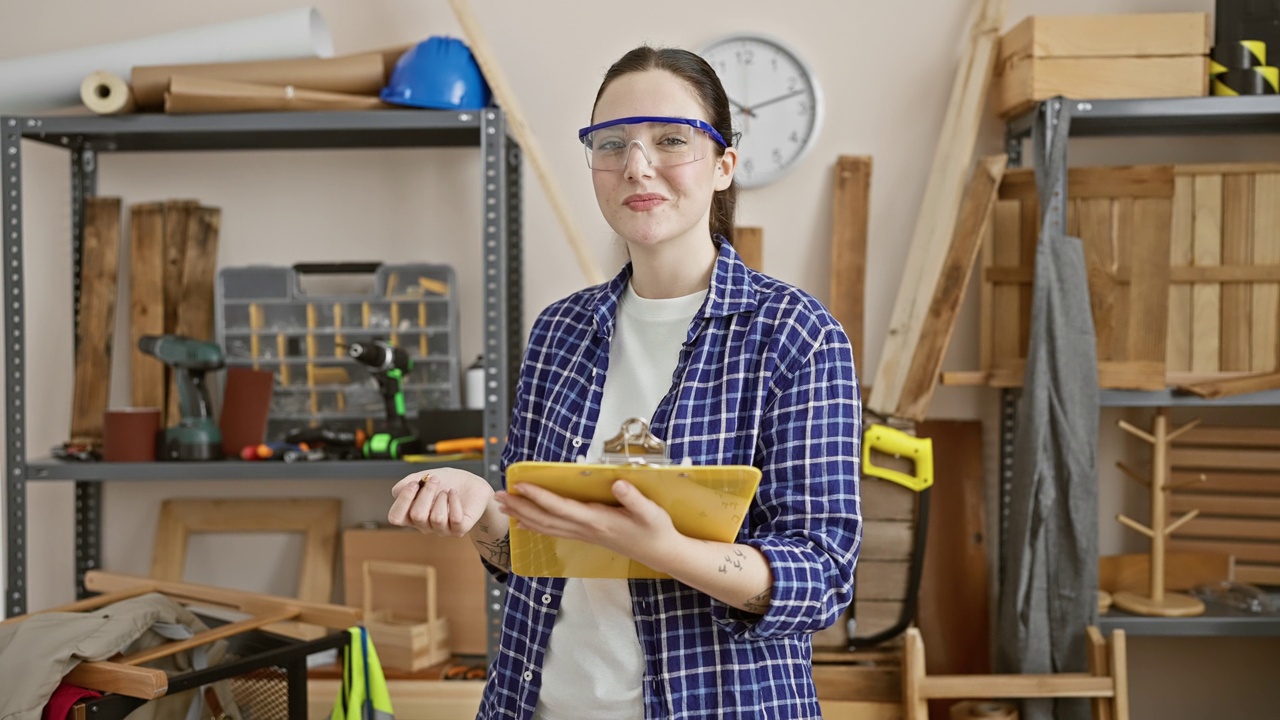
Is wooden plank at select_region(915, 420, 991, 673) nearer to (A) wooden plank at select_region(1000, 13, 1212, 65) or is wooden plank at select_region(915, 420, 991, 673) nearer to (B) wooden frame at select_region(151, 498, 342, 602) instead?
(A) wooden plank at select_region(1000, 13, 1212, 65)

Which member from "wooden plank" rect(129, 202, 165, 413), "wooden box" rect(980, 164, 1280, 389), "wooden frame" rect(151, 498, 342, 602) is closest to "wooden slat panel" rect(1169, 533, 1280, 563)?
"wooden box" rect(980, 164, 1280, 389)

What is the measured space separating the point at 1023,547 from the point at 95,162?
2.59 meters

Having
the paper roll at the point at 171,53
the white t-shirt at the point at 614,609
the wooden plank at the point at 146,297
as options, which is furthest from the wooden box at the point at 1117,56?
the wooden plank at the point at 146,297

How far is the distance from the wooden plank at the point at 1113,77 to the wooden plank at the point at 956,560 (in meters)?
0.87

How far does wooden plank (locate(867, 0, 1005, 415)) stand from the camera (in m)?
2.58

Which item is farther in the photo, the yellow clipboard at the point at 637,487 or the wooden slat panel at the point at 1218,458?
the wooden slat panel at the point at 1218,458

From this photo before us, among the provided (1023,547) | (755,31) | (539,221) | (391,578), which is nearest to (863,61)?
(755,31)

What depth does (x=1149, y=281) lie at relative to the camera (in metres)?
2.49

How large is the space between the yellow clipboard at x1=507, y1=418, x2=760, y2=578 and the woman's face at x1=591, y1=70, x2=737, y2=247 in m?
0.27

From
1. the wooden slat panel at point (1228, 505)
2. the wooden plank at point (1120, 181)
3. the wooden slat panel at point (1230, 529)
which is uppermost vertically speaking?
the wooden plank at point (1120, 181)

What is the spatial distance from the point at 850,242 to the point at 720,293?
61.6 inches

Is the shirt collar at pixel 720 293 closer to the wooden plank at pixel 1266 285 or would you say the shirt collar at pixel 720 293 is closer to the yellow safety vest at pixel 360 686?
the yellow safety vest at pixel 360 686

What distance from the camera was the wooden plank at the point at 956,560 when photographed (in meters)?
2.71

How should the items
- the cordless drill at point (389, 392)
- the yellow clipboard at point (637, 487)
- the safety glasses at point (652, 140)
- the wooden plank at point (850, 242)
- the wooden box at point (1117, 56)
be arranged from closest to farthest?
the yellow clipboard at point (637, 487), the safety glasses at point (652, 140), the wooden box at point (1117, 56), the cordless drill at point (389, 392), the wooden plank at point (850, 242)
